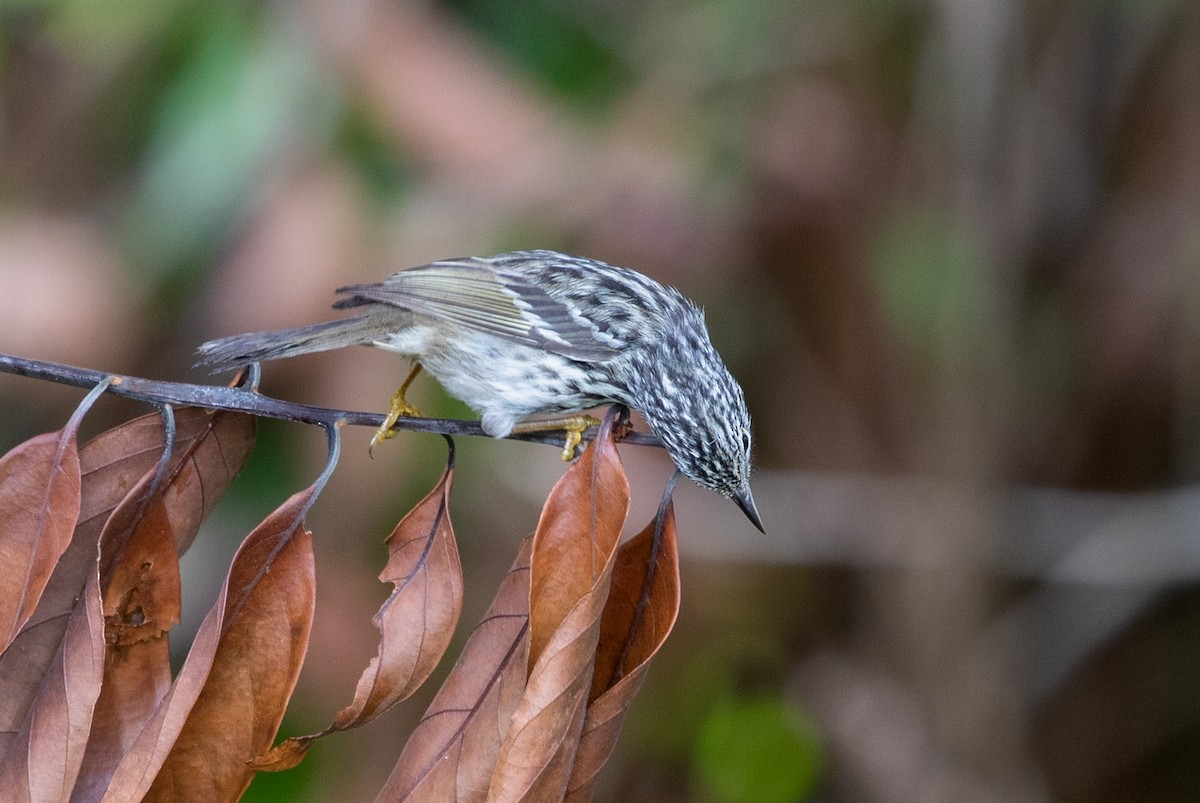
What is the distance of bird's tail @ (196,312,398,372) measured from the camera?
8.93 ft

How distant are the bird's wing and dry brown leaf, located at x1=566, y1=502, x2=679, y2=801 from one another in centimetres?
110

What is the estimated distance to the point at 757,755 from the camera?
5.18 metres

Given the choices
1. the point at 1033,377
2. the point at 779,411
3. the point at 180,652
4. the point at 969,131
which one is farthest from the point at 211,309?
the point at 1033,377

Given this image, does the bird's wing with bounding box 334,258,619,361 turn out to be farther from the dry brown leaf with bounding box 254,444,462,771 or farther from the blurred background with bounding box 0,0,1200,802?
the dry brown leaf with bounding box 254,444,462,771

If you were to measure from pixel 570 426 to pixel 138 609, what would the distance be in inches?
53.9

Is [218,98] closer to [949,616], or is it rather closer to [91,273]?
[91,273]

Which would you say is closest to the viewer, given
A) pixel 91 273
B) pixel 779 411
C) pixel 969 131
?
pixel 91 273

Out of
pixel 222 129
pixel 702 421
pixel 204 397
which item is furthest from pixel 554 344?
pixel 222 129

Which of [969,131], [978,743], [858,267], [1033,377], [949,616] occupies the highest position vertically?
[969,131]

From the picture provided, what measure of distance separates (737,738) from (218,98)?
135 inches

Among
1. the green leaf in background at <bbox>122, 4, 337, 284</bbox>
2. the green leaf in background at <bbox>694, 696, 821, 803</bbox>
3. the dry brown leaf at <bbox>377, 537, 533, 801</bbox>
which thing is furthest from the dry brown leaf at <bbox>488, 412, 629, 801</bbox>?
the green leaf in background at <bbox>694, 696, 821, 803</bbox>

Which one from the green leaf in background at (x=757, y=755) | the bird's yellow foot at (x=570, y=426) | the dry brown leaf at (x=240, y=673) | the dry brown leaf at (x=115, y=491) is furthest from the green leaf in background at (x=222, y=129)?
the green leaf in background at (x=757, y=755)

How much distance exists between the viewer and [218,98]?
Result: 415cm

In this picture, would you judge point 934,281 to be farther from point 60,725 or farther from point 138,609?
point 60,725
